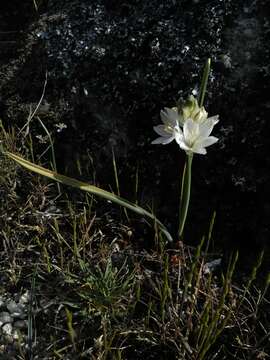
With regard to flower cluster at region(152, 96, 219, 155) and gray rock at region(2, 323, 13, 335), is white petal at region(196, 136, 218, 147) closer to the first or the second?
flower cluster at region(152, 96, 219, 155)

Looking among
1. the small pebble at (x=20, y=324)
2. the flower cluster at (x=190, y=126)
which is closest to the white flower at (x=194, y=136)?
the flower cluster at (x=190, y=126)

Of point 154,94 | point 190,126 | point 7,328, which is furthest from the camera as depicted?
point 154,94

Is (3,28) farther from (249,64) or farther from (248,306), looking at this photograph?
(248,306)

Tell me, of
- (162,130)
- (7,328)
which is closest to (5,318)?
(7,328)

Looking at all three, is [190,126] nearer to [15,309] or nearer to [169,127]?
[169,127]

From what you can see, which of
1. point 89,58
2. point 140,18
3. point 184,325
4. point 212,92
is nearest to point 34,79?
point 89,58
